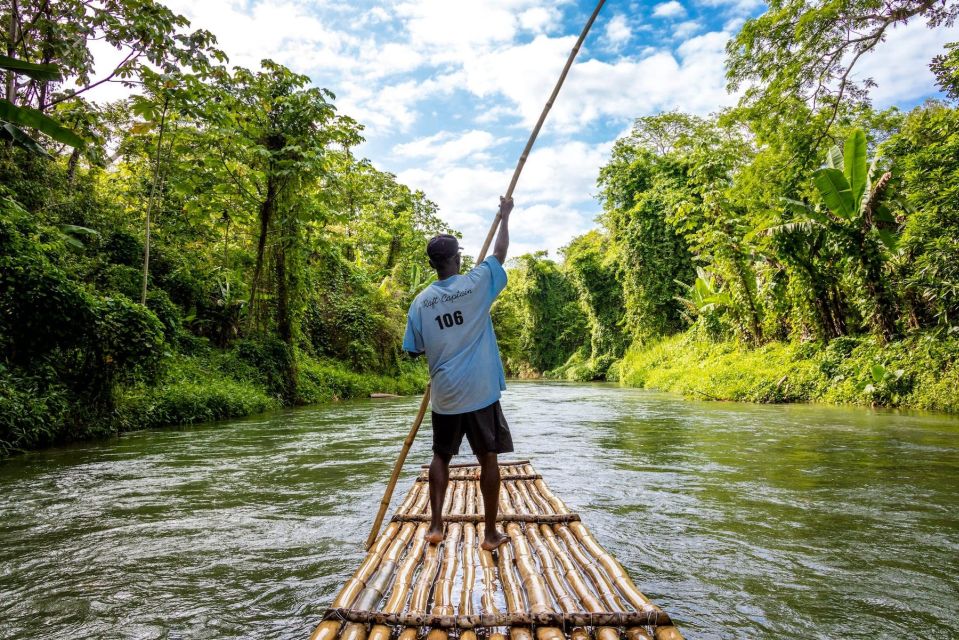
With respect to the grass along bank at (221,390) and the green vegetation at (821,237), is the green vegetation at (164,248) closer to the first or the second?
the grass along bank at (221,390)

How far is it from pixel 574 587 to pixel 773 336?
14.8 m

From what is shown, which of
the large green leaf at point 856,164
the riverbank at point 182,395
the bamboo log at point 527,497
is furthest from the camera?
the large green leaf at point 856,164

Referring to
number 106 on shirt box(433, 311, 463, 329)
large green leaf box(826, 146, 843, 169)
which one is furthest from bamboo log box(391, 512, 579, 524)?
large green leaf box(826, 146, 843, 169)

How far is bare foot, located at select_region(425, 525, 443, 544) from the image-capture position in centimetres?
263

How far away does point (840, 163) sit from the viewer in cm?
1052

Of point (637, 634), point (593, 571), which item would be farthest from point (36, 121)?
point (637, 634)

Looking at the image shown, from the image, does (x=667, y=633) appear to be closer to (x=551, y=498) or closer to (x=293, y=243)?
(x=551, y=498)

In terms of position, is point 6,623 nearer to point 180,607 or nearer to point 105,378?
point 180,607

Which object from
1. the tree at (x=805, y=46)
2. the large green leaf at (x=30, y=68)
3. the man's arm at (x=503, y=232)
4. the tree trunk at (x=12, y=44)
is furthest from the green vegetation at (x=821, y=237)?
the tree trunk at (x=12, y=44)

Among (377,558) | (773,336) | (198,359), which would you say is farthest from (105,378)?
(773,336)

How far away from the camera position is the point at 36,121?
3672mm

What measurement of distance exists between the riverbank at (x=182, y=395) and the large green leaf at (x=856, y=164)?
11.1m

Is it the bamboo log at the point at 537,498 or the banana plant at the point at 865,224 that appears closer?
the bamboo log at the point at 537,498

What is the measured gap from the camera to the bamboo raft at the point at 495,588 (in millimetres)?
1725
